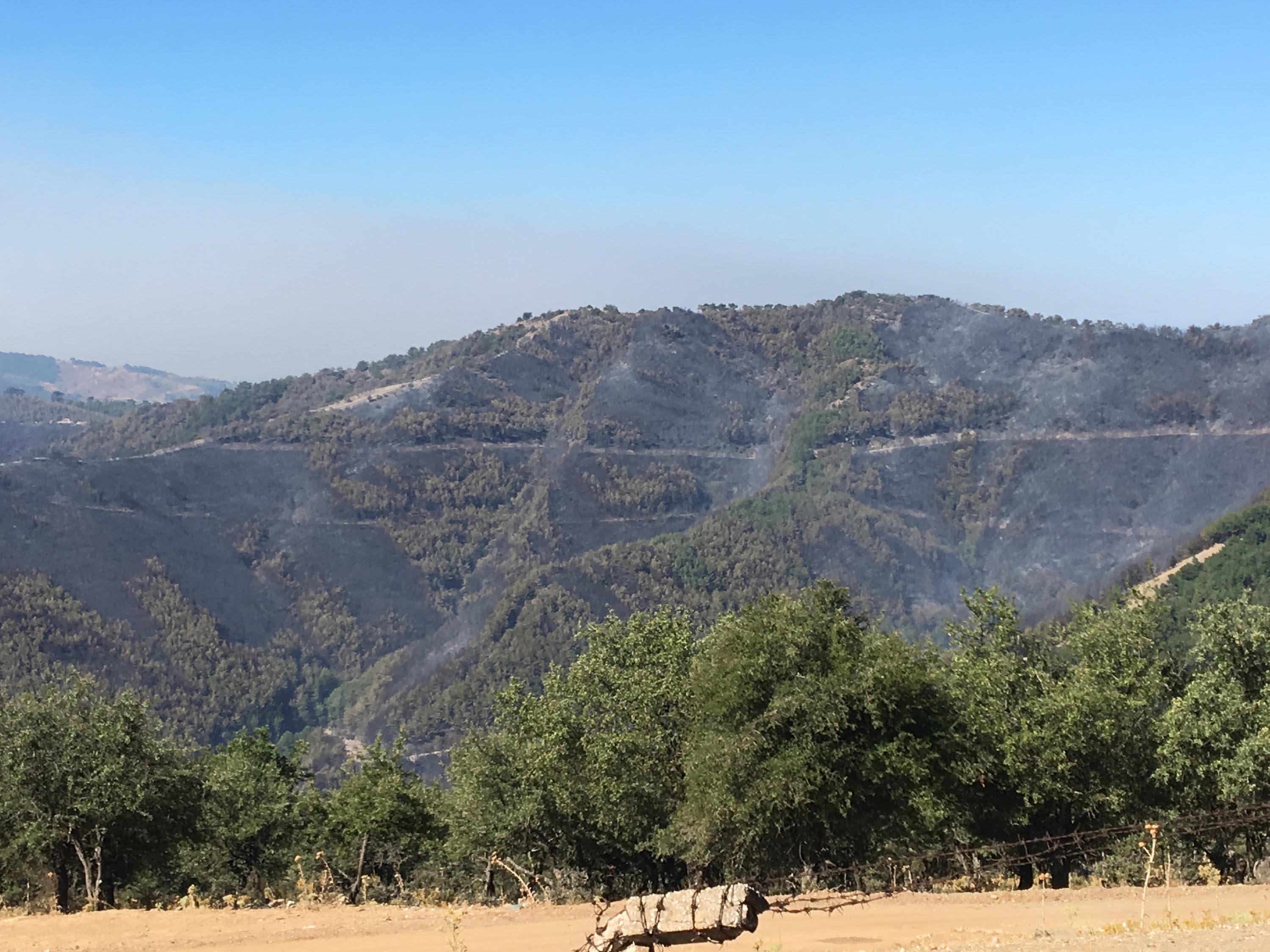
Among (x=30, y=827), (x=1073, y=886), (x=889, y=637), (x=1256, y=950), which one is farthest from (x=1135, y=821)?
(x=30, y=827)

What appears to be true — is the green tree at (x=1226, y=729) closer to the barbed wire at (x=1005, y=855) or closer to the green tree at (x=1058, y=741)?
the barbed wire at (x=1005, y=855)

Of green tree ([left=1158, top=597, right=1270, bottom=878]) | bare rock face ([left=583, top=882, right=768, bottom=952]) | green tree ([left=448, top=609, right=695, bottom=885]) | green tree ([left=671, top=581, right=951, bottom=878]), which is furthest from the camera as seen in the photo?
green tree ([left=448, top=609, right=695, bottom=885])

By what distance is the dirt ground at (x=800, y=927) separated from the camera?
18.6 m

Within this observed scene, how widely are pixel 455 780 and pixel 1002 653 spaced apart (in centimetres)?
1763

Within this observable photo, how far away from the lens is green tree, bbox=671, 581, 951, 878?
27516 millimetres

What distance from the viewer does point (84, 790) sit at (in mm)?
33031

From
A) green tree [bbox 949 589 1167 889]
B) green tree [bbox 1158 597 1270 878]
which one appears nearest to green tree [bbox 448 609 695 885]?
green tree [bbox 949 589 1167 889]

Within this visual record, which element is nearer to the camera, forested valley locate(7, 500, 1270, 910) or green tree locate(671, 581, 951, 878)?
green tree locate(671, 581, 951, 878)

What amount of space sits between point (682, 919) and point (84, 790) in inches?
851

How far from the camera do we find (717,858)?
31297 mm

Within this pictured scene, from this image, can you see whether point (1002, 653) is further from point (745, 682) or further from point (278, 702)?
point (278, 702)

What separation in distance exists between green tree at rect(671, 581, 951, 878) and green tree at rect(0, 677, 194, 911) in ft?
49.0

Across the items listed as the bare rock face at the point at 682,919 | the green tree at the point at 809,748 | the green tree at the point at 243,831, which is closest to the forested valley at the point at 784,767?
the green tree at the point at 809,748

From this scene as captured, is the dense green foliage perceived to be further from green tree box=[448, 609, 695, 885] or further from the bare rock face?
the bare rock face
